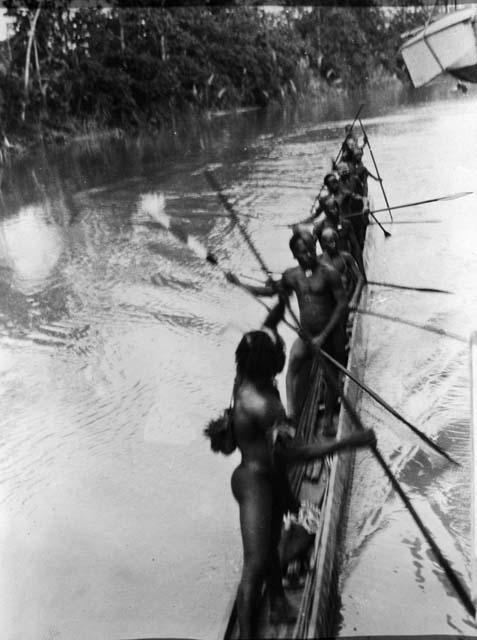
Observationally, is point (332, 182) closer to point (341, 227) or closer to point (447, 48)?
point (341, 227)

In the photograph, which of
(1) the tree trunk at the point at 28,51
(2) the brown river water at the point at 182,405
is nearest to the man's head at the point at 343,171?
(2) the brown river water at the point at 182,405

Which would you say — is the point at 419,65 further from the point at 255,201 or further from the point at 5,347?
the point at 255,201

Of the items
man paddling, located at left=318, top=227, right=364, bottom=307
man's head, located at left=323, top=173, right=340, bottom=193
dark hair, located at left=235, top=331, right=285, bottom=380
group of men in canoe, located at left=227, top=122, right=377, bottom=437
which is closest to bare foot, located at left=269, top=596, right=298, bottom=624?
dark hair, located at left=235, top=331, right=285, bottom=380

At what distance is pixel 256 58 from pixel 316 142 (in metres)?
2.91

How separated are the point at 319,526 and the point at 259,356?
0.72m

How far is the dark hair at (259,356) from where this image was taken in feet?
6.40

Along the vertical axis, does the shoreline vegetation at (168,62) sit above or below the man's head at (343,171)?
above

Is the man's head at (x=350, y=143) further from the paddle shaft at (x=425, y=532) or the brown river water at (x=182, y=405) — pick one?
the paddle shaft at (x=425, y=532)

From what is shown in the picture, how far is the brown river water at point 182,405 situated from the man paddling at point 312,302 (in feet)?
1.91

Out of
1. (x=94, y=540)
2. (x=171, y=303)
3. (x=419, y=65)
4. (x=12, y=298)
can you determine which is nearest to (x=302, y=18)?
(x=419, y=65)

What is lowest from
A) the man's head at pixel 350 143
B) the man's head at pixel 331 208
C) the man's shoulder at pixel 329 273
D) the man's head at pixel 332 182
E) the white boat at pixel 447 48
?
the man's shoulder at pixel 329 273

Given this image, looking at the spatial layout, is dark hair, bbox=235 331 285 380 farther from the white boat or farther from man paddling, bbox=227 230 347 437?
the white boat

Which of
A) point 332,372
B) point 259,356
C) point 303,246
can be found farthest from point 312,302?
point 259,356

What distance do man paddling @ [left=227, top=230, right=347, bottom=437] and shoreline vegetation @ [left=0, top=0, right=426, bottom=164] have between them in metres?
2.43
